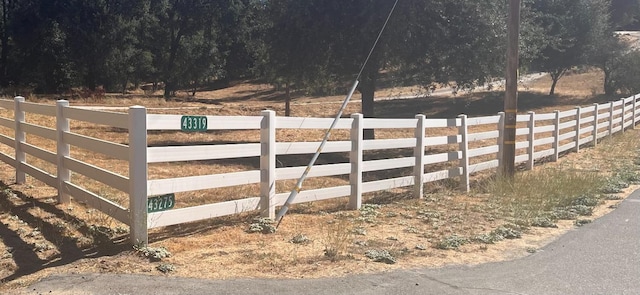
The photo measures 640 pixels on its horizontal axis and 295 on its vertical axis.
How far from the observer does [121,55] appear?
4588cm

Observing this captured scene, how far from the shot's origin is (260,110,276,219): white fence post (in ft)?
23.2

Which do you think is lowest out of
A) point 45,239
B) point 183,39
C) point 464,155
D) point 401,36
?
point 45,239

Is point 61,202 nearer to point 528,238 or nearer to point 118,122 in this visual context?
point 118,122

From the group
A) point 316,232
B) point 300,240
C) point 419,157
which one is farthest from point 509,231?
point 419,157

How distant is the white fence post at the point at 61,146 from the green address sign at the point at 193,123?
2.17 metres

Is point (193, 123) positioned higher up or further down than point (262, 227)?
higher up

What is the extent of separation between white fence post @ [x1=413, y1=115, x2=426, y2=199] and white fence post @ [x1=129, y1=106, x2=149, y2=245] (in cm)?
511

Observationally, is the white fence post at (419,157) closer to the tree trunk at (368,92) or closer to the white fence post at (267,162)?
the white fence post at (267,162)

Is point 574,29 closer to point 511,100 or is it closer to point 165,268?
point 511,100

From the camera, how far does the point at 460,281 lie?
538 cm

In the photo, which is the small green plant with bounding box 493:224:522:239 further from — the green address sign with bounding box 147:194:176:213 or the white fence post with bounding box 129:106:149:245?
the white fence post with bounding box 129:106:149:245

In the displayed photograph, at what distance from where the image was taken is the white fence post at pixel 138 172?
5641mm

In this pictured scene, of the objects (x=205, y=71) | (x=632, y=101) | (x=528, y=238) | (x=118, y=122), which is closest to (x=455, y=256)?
(x=528, y=238)

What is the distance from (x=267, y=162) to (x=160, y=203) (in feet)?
5.12
